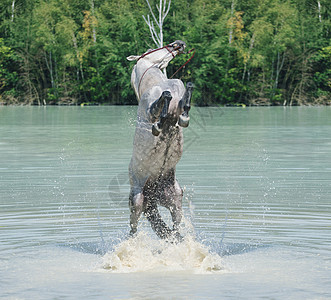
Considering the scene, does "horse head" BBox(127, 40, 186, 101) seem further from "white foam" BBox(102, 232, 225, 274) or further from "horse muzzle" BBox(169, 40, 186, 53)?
"white foam" BBox(102, 232, 225, 274)

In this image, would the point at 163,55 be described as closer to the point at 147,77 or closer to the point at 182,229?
the point at 147,77

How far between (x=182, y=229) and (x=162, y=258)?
34 cm

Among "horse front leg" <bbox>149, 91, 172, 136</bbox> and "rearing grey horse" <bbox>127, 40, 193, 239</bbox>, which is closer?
"horse front leg" <bbox>149, 91, 172, 136</bbox>

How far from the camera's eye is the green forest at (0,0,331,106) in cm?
6469

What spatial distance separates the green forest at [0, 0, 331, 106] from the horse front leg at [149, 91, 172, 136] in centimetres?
5690

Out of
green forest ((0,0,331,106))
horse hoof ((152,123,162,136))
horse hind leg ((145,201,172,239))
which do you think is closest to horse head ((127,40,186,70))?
horse hoof ((152,123,162,136))

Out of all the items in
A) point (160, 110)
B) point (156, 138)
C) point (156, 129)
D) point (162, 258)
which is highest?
point (160, 110)

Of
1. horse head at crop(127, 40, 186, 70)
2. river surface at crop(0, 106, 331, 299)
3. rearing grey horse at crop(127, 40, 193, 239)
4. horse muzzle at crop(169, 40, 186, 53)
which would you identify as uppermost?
horse muzzle at crop(169, 40, 186, 53)

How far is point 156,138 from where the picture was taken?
681 centimetres

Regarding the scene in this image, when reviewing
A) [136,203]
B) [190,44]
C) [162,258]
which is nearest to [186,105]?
[136,203]

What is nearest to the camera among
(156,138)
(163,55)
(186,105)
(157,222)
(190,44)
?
(186,105)

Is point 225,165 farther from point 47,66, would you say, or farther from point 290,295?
point 47,66

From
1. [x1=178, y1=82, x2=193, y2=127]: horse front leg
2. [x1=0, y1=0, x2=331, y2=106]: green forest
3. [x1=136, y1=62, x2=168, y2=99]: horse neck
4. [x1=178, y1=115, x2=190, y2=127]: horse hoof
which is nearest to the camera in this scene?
[x1=178, y1=82, x2=193, y2=127]: horse front leg

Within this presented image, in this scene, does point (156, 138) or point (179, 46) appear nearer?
point (156, 138)
